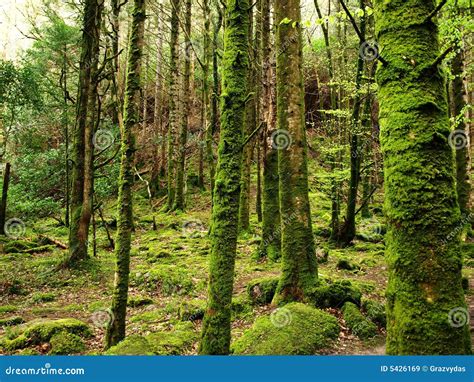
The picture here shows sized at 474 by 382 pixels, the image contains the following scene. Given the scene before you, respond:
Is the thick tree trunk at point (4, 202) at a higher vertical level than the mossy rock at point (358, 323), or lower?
higher

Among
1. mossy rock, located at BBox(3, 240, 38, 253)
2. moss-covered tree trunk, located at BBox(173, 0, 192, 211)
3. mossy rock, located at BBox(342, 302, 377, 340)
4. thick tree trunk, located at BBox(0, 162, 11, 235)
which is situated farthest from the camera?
moss-covered tree trunk, located at BBox(173, 0, 192, 211)

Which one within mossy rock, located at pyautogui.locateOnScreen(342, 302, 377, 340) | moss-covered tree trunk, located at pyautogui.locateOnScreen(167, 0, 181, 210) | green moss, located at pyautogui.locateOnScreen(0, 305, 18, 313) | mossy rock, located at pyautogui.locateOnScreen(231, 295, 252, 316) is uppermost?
moss-covered tree trunk, located at pyautogui.locateOnScreen(167, 0, 181, 210)

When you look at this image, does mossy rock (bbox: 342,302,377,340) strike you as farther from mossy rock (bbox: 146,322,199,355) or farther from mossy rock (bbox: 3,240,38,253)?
mossy rock (bbox: 3,240,38,253)

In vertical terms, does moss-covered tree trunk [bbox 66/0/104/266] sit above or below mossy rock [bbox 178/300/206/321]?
above

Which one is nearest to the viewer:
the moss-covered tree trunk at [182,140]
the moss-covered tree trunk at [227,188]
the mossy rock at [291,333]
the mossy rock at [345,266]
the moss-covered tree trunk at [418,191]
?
the moss-covered tree trunk at [418,191]

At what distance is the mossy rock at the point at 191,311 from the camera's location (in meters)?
6.49

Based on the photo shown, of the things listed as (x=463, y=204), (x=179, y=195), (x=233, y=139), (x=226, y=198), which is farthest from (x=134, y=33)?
(x=179, y=195)

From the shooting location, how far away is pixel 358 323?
534cm

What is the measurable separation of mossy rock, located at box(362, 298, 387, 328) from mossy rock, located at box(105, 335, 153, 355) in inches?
140

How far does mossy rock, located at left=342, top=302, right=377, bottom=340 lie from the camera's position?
5188 mm

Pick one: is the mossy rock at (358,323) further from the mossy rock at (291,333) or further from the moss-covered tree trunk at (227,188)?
the moss-covered tree trunk at (227,188)

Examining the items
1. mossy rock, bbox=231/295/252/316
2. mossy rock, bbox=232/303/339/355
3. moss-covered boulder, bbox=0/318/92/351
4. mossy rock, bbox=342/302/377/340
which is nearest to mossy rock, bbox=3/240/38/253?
moss-covered boulder, bbox=0/318/92/351

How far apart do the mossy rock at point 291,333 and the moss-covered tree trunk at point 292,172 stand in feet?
2.39

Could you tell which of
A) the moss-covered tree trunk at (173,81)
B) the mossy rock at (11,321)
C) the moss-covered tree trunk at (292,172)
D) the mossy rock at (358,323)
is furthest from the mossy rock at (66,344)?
the moss-covered tree trunk at (173,81)
